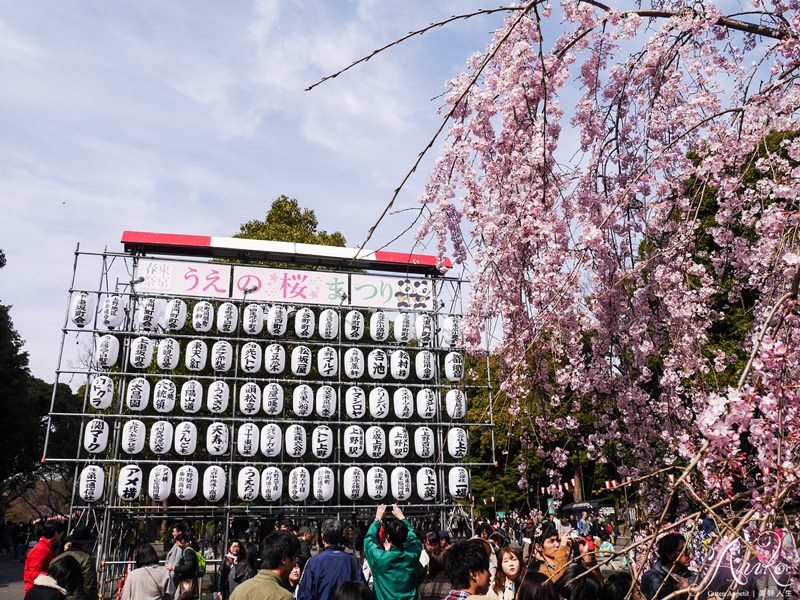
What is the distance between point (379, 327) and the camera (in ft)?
52.2

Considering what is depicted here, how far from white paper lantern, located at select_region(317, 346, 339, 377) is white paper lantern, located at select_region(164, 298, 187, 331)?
3.42 metres

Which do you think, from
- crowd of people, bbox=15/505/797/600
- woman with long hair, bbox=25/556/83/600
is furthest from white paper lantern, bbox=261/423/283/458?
woman with long hair, bbox=25/556/83/600

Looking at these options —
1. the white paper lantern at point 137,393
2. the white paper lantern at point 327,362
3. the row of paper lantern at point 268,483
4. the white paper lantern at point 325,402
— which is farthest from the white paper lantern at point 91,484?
the white paper lantern at point 327,362

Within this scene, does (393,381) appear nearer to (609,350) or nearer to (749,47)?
(609,350)

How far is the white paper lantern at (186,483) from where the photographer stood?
13641 millimetres

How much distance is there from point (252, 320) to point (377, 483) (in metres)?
5.01

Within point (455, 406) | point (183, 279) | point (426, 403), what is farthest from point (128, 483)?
point (455, 406)

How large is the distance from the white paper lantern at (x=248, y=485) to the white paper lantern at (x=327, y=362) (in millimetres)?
2862

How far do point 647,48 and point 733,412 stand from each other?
3.40 meters

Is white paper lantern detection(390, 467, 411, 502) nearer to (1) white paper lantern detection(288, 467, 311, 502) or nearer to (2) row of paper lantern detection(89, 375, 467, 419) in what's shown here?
(2) row of paper lantern detection(89, 375, 467, 419)

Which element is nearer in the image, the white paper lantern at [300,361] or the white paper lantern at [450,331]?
the white paper lantern at [300,361]

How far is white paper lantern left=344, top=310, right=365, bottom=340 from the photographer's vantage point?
1573cm

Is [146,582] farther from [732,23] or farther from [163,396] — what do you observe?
[163,396]

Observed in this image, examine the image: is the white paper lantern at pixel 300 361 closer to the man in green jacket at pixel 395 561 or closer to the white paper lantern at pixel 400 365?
the white paper lantern at pixel 400 365
